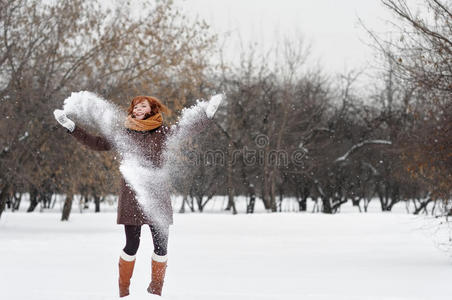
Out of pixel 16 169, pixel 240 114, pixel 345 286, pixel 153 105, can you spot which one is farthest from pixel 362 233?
pixel 240 114

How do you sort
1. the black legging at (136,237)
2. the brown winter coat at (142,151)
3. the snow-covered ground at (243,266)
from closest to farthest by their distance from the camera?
the brown winter coat at (142,151)
the black legging at (136,237)
the snow-covered ground at (243,266)

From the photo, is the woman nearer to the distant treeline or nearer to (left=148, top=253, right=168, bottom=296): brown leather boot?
(left=148, top=253, right=168, bottom=296): brown leather boot

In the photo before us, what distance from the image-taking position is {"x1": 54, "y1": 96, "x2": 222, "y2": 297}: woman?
5.14 m

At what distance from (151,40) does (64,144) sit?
3915 mm

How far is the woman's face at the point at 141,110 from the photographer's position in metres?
5.33

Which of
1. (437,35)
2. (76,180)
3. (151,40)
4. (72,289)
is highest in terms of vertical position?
(151,40)

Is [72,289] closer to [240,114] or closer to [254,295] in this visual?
[254,295]

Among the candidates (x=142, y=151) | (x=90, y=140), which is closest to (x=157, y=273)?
(x=142, y=151)

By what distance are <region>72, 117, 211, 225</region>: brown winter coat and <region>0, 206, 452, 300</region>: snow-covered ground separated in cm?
65

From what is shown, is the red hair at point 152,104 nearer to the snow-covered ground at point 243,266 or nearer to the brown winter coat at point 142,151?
the brown winter coat at point 142,151

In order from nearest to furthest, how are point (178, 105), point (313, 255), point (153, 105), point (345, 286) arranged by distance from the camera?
1. point (153, 105)
2. point (345, 286)
3. point (313, 255)
4. point (178, 105)

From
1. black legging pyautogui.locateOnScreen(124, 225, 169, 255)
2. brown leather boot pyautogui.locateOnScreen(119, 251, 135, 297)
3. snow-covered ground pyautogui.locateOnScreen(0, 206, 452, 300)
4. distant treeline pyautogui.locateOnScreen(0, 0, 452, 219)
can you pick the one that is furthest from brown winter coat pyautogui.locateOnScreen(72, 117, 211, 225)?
distant treeline pyautogui.locateOnScreen(0, 0, 452, 219)

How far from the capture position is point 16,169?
1542 centimetres

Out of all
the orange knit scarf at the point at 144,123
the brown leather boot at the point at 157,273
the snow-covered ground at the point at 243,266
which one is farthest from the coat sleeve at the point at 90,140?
the snow-covered ground at the point at 243,266
